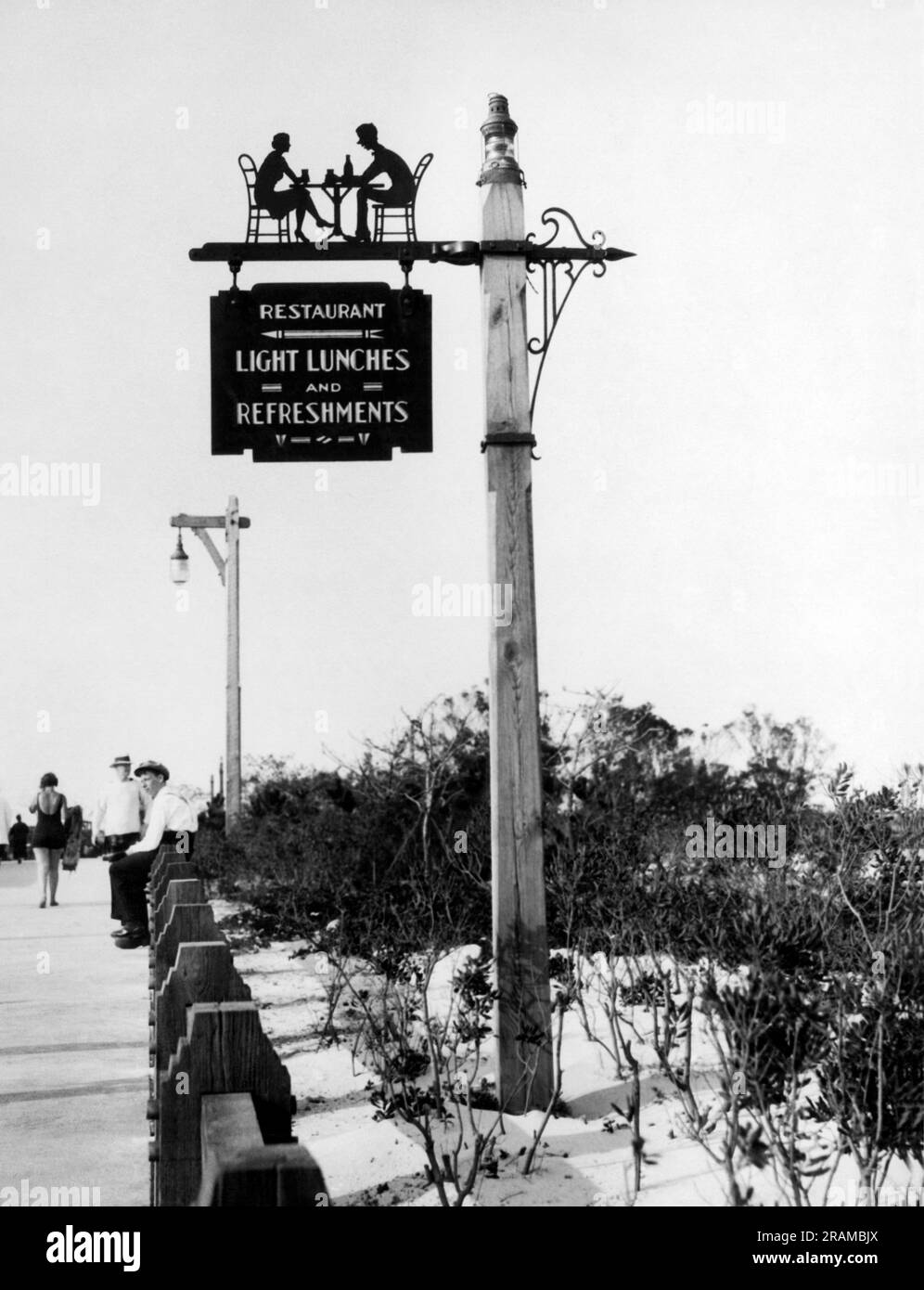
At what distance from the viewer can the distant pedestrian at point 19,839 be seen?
22.1 m

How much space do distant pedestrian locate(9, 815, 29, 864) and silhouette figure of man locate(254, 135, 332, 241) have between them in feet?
57.9

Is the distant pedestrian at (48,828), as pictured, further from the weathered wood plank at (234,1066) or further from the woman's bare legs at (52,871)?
the weathered wood plank at (234,1066)

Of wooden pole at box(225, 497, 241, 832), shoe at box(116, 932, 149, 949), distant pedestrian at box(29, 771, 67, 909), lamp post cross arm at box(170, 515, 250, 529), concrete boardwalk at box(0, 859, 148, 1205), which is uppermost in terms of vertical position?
lamp post cross arm at box(170, 515, 250, 529)

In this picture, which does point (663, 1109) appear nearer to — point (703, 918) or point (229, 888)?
point (703, 918)

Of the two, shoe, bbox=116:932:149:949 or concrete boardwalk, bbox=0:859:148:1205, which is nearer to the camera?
concrete boardwalk, bbox=0:859:148:1205

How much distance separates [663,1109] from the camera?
5887 millimetres

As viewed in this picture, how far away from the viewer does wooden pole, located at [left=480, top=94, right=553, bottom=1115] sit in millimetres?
5477

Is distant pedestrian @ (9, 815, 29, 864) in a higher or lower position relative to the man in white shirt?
lower

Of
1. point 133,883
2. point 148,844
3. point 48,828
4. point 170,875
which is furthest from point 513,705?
point 48,828

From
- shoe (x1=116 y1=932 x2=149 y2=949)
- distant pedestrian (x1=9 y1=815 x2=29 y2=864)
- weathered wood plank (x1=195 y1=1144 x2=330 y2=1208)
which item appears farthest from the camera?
distant pedestrian (x1=9 y1=815 x2=29 y2=864)

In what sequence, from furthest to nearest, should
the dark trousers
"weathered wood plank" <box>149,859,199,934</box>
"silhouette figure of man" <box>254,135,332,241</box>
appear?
the dark trousers → "weathered wood plank" <box>149,859,199,934</box> → "silhouette figure of man" <box>254,135,332,241</box>

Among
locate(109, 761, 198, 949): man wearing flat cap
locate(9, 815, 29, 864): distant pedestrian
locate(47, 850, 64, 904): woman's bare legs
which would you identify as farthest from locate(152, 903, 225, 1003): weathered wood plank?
locate(9, 815, 29, 864): distant pedestrian

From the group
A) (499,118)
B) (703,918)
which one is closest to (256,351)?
(499,118)

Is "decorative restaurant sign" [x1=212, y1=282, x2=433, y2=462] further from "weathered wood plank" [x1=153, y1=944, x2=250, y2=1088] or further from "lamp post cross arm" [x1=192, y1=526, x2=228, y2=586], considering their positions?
"lamp post cross arm" [x1=192, y1=526, x2=228, y2=586]
